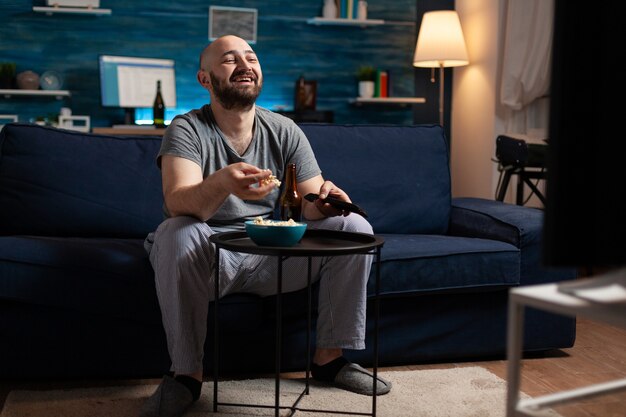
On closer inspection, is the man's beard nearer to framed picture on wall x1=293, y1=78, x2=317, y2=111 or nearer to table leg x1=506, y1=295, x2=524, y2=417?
table leg x1=506, y1=295, x2=524, y2=417

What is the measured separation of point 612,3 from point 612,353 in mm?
2227

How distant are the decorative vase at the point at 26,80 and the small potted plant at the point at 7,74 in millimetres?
45

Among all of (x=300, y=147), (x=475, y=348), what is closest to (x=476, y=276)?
(x=475, y=348)

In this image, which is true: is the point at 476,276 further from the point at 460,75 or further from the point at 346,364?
the point at 460,75

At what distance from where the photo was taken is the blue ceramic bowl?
185 cm

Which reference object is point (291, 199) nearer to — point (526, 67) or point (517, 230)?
point (517, 230)

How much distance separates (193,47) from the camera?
5762 mm

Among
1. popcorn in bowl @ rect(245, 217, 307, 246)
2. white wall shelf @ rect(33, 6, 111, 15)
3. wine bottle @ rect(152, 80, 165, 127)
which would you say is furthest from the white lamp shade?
popcorn in bowl @ rect(245, 217, 307, 246)

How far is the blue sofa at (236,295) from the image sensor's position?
2234 mm

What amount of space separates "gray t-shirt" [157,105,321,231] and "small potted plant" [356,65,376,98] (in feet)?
11.4

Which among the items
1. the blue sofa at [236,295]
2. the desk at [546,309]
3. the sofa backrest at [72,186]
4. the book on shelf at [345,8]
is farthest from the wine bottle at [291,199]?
the book on shelf at [345,8]

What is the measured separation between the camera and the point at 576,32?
0.82 metres

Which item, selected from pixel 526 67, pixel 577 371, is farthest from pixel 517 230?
pixel 526 67

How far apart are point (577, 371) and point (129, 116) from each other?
3.81 meters
